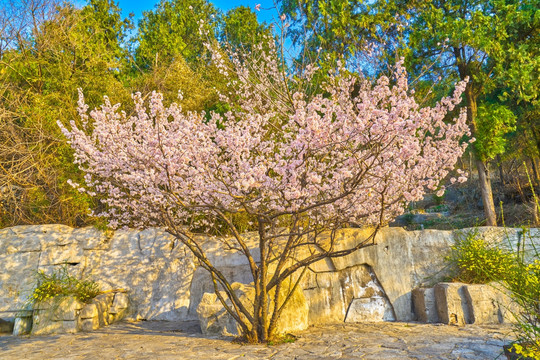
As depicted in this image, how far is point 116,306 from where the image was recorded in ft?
26.4

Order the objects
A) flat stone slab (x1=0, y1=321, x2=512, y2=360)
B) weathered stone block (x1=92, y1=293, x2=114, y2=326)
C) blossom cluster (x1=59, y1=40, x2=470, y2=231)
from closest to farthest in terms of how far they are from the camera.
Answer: blossom cluster (x1=59, y1=40, x2=470, y2=231), flat stone slab (x1=0, y1=321, x2=512, y2=360), weathered stone block (x1=92, y1=293, x2=114, y2=326)

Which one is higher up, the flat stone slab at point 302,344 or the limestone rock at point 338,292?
the limestone rock at point 338,292

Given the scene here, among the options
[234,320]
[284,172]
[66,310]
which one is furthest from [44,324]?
[284,172]

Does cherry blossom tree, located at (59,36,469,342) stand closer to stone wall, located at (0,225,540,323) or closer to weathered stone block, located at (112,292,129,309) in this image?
stone wall, located at (0,225,540,323)

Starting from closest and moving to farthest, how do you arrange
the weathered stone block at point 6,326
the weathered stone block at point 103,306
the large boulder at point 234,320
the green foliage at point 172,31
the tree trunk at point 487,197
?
the large boulder at point 234,320 → the weathered stone block at point 103,306 → the weathered stone block at point 6,326 → the tree trunk at point 487,197 → the green foliage at point 172,31

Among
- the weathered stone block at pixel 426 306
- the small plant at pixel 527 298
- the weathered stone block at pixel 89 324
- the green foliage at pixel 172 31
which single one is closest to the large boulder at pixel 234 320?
the weathered stone block at pixel 426 306

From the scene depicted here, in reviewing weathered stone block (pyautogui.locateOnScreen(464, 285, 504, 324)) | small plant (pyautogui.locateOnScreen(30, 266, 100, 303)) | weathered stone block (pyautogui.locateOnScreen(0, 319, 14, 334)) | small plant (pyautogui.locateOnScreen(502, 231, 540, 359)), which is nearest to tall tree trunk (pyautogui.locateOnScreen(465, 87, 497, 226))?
weathered stone block (pyautogui.locateOnScreen(464, 285, 504, 324))

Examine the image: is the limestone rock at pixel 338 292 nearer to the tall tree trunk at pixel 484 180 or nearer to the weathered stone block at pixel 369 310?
the weathered stone block at pixel 369 310

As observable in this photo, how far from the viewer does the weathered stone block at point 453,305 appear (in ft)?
21.3

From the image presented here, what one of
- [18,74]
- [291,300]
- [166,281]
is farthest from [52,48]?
[291,300]

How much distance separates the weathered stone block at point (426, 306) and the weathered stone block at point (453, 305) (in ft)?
0.62

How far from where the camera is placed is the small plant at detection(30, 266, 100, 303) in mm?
7434

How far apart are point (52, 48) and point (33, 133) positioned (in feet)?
9.56

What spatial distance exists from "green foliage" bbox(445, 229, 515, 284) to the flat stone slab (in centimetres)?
97
